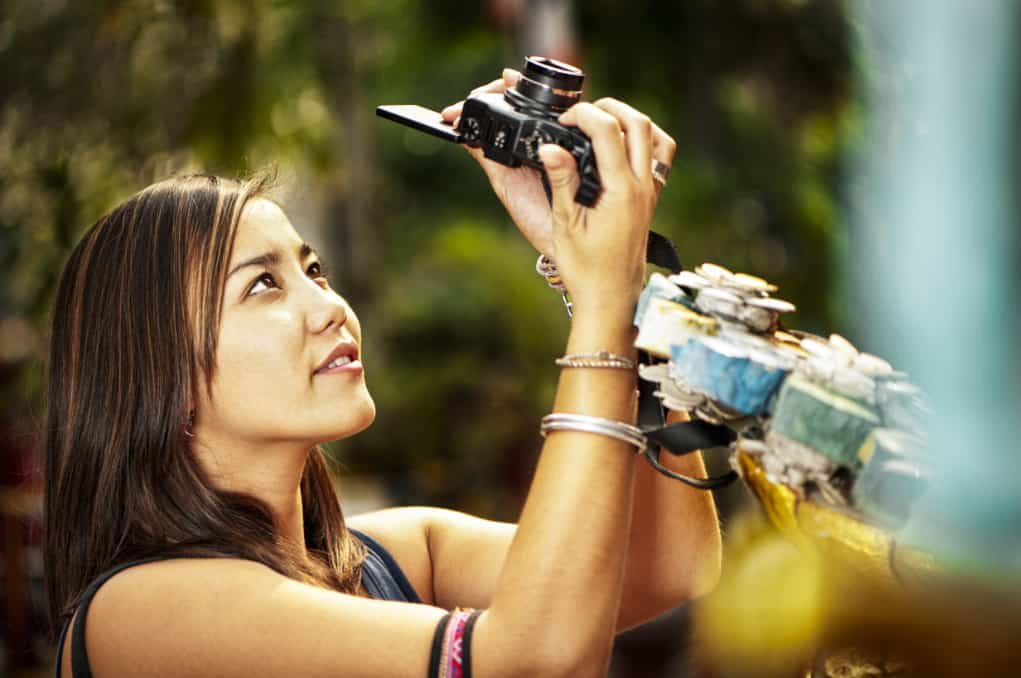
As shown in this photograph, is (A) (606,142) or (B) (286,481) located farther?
(B) (286,481)

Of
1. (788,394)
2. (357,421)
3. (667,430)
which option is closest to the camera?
(788,394)

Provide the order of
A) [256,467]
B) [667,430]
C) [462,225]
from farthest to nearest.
A: [462,225], [256,467], [667,430]

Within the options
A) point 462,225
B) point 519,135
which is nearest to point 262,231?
point 519,135

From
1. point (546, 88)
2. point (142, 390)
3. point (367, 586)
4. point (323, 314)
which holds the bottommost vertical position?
point (367, 586)

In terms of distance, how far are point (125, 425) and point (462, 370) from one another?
4514mm

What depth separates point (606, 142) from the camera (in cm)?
123

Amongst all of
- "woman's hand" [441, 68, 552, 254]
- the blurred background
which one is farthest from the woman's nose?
the blurred background

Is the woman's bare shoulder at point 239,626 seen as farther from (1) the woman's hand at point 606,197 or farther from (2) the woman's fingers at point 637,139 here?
(2) the woman's fingers at point 637,139

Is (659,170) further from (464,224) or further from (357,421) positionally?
(464,224)

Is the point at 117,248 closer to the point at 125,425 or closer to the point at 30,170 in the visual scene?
the point at 125,425

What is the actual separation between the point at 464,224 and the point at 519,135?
5878 mm

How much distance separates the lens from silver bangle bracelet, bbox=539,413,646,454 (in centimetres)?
124

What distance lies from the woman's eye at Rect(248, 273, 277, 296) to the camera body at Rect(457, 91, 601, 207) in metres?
0.40

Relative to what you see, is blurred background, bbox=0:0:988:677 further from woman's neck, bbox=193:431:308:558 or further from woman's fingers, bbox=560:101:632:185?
woman's fingers, bbox=560:101:632:185
